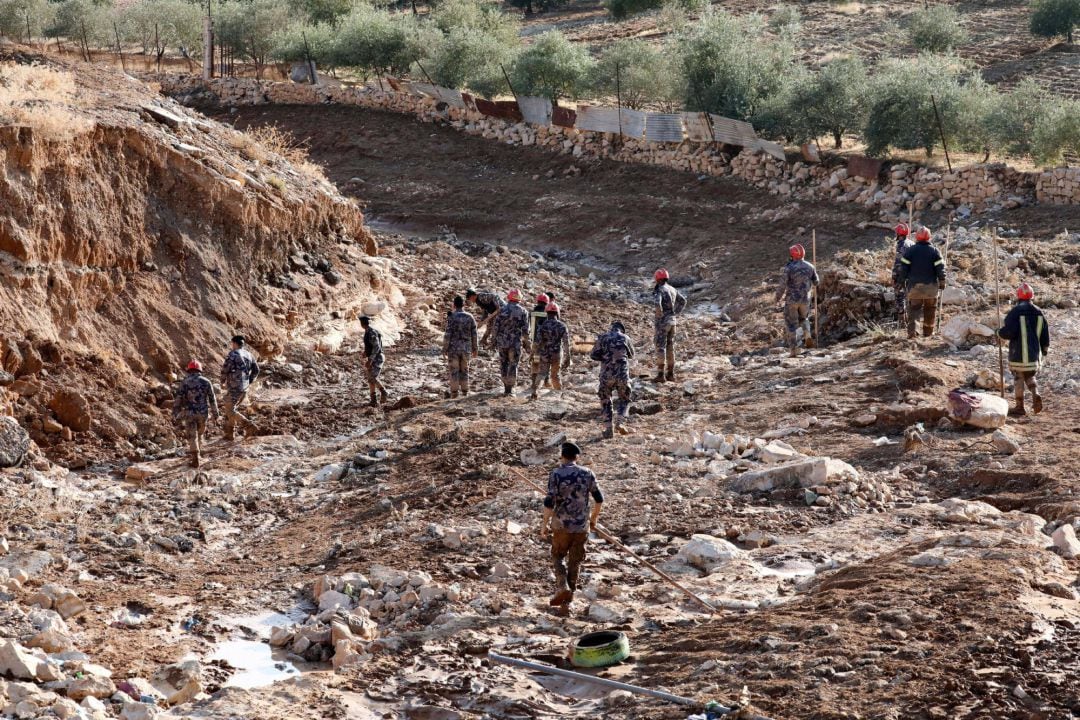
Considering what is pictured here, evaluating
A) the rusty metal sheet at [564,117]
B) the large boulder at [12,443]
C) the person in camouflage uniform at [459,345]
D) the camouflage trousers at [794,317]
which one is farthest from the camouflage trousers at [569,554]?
the rusty metal sheet at [564,117]

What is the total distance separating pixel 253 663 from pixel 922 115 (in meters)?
20.5

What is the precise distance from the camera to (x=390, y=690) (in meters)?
8.03

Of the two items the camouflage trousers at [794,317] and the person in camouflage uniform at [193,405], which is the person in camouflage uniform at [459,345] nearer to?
the person in camouflage uniform at [193,405]

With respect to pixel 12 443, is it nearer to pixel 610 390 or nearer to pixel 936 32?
pixel 610 390

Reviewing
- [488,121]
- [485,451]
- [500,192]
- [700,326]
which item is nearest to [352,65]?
[488,121]

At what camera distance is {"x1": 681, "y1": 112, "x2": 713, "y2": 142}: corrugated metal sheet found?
28.0 m

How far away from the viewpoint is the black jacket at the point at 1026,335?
1284 cm

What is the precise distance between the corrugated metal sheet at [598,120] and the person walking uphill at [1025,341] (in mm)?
17433

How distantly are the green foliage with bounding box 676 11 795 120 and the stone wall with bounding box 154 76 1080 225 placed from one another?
4.10 feet

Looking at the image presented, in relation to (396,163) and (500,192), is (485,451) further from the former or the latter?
(396,163)

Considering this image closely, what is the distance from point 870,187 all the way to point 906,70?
363cm

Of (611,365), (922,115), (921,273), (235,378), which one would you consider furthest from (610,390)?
(922,115)

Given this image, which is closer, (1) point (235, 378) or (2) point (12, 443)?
(2) point (12, 443)

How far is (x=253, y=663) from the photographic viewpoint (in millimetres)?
8625
